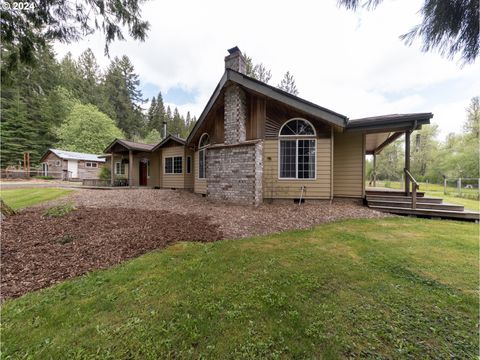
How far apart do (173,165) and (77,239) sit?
1018cm

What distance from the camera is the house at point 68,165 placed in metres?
23.0

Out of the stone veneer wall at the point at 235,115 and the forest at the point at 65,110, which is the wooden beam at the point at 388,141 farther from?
the forest at the point at 65,110

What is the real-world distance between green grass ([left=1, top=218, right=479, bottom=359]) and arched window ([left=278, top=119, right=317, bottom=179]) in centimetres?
475

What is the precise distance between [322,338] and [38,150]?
38569 mm

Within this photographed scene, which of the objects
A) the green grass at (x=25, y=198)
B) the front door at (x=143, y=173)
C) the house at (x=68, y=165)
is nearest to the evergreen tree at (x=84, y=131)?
the house at (x=68, y=165)

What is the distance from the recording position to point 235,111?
8.25 m

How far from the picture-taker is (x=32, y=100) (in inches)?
1042

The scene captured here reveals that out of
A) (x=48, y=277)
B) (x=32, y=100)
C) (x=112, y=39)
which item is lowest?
(x=48, y=277)

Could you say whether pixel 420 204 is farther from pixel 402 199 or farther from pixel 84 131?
pixel 84 131

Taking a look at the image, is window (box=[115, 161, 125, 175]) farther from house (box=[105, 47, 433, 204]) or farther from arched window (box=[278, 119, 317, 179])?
arched window (box=[278, 119, 317, 179])

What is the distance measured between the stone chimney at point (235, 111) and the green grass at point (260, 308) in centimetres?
567

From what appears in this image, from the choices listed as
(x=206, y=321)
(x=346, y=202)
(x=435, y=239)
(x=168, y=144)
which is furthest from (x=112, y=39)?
(x=168, y=144)

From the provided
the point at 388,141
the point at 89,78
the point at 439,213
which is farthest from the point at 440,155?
the point at 89,78

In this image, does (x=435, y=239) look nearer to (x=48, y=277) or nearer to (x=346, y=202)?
(x=346, y=202)
